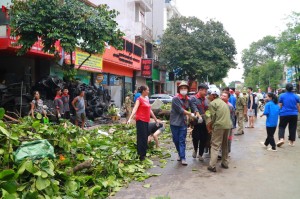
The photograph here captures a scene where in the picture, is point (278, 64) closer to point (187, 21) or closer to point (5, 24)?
point (187, 21)

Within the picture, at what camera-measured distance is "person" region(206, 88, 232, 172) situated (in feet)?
20.1

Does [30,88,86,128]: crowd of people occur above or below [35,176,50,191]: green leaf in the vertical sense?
above

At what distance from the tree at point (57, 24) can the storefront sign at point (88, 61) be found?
5.35 meters

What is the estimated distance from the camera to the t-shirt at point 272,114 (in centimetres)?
821

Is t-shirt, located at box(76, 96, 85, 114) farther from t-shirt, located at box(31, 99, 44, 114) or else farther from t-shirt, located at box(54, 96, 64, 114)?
t-shirt, located at box(31, 99, 44, 114)

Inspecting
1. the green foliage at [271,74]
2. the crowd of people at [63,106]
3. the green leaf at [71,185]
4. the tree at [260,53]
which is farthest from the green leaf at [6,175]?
the tree at [260,53]

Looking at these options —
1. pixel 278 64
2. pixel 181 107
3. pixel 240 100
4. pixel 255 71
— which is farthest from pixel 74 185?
pixel 255 71

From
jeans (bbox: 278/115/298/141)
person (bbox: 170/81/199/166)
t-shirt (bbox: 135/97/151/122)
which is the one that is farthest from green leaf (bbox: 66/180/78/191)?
jeans (bbox: 278/115/298/141)

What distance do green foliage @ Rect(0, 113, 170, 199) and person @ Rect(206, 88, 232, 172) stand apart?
1.35m

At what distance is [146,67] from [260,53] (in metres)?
59.4

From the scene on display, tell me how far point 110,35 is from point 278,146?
734 cm

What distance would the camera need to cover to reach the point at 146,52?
111 ft

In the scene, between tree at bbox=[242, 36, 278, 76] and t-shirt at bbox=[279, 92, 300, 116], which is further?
tree at bbox=[242, 36, 278, 76]

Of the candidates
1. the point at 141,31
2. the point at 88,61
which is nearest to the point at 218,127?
the point at 88,61
